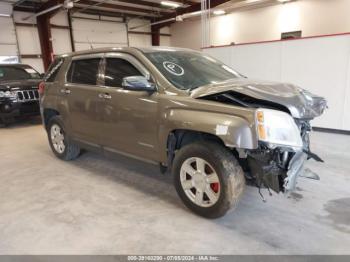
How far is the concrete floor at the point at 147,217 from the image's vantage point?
2209 millimetres

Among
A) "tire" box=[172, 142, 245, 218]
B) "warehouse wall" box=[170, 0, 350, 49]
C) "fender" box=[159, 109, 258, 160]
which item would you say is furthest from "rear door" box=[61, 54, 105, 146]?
"warehouse wall" box=[170, 0, 350, 49]

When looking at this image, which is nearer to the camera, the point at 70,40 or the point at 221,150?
the point at 221,150

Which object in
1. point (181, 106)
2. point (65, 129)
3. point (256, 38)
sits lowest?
point (65, 129)

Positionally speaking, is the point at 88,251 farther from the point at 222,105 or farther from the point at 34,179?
the point at 34,179

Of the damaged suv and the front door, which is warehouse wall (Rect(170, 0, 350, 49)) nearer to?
the damaged suv

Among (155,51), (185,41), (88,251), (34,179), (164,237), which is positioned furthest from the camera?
(185,41)

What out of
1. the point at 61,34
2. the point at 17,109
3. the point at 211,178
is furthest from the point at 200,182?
the point at 61,34

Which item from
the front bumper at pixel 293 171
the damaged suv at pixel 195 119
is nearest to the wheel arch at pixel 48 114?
the damaged suv at pixel 195 119

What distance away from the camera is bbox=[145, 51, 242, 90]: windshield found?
282 centimetres

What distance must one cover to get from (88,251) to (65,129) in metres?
2.36

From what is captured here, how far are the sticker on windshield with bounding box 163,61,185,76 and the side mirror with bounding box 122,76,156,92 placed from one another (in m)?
0.30

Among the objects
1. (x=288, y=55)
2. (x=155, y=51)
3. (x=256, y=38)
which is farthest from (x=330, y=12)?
(x=155, y=51)

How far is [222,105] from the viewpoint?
2285 millimetres

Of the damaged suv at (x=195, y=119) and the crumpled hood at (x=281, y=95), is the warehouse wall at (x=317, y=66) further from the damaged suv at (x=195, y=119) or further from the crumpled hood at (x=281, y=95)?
the crumpled hood at (x=281, y=95)
